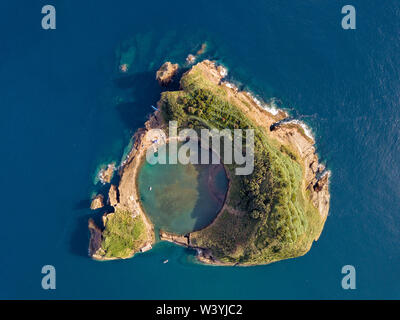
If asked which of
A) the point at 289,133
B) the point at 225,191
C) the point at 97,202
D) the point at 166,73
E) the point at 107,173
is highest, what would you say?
the point at 166,73

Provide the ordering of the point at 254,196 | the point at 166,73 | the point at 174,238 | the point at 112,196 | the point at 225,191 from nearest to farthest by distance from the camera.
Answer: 1. the point at 254,196
2. the point at 166,73
3. the point at 112,196
4. the point at 225,191
5. the point at 174,238

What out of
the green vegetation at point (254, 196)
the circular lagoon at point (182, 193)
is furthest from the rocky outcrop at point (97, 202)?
the green vegetation at point (254, 196)

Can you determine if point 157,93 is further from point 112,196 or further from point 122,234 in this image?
point 122,234

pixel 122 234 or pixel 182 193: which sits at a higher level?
pixel 182 193

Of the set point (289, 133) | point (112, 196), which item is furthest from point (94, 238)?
point (289, 133)

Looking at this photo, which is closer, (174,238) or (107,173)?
(107,173)
